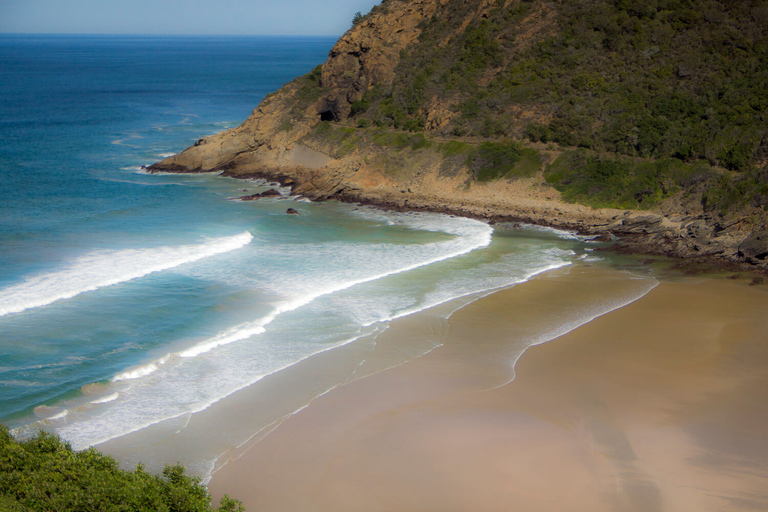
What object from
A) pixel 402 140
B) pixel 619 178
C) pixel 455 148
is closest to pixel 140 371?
pixel 455 148

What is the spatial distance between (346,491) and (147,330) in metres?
10.6

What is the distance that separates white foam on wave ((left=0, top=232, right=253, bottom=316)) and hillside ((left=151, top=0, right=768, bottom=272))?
41.5 ft

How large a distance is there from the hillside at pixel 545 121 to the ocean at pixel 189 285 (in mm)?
2986

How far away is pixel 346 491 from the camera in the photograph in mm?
11820

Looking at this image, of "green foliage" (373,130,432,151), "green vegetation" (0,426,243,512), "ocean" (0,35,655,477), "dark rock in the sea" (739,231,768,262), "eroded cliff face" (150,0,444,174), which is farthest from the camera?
"eroded cliff face" (150,0,444,174)

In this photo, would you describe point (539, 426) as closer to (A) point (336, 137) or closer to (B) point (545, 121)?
(B) point (545, 121)

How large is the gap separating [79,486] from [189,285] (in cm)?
1438

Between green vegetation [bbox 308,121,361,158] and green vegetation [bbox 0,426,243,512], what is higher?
green vegetation [bbox 308,121,361,158]

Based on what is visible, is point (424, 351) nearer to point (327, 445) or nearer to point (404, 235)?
point (327, 445)

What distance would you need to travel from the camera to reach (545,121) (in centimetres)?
3850

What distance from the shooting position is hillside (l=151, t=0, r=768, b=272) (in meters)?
31.6

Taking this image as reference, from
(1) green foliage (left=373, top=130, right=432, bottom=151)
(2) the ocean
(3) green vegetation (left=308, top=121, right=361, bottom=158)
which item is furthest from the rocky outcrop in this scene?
(2) the ocean

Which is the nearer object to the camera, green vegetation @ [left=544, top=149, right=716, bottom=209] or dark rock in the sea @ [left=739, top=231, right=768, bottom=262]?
dark rock in the sea @ [left=739, top=231, right=768, bottom=262]

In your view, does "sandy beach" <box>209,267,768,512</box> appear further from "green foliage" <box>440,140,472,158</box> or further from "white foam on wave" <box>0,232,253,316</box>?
"green foliage" <box>440,140,472,158</box>
